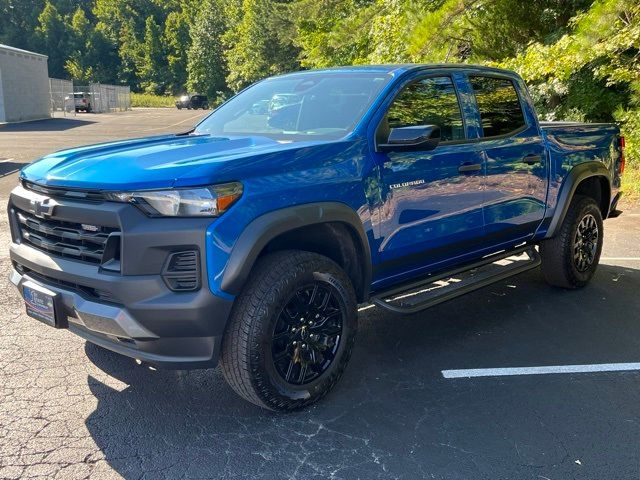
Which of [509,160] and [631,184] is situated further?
[631,184]

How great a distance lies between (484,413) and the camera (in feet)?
11.1

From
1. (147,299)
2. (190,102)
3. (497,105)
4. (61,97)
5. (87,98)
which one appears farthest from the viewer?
(190,102)

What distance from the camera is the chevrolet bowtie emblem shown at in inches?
123

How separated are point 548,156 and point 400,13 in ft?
34.8

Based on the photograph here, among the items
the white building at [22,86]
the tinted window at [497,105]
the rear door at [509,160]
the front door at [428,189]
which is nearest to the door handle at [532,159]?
the rear door at [509,160]

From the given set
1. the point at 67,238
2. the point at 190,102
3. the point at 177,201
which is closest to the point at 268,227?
the point at 177,201

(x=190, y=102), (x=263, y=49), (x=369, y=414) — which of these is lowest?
(x=190, y=102)

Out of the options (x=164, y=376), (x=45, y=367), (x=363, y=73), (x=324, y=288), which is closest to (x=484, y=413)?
(x=324, y=288)

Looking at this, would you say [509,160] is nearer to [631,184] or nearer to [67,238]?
[67,238]

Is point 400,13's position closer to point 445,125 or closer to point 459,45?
→ point 459,45

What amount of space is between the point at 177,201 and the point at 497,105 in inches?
117

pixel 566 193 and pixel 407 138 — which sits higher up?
pixel 407 138

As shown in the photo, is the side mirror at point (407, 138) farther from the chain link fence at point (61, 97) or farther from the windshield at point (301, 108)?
the chain link fence at point (61, 97)

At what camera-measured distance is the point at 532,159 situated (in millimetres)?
4848
